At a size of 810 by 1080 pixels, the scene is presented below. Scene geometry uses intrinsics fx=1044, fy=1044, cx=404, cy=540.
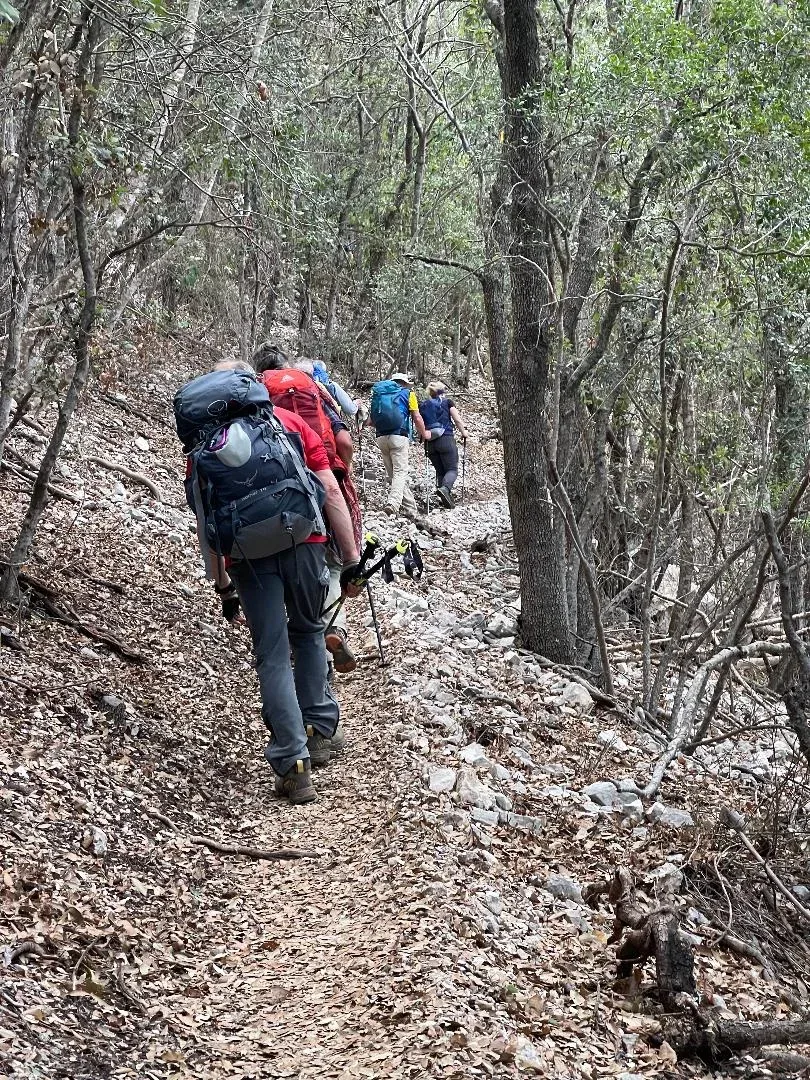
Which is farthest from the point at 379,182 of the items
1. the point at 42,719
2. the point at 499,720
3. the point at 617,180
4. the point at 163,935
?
the point at 163,935

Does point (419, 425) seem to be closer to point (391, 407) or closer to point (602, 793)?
point (391, 407)

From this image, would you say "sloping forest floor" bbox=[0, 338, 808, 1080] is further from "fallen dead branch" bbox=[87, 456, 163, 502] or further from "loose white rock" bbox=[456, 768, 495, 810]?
"fallen dead branch" bbox=[87, 456, 163, 502]

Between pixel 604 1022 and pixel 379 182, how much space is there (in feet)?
63.5

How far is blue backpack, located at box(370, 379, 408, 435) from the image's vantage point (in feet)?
46.0

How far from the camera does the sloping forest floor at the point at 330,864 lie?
11.5ft

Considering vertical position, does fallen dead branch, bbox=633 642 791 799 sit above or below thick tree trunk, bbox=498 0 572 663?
below

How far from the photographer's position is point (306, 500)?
5.37 meters

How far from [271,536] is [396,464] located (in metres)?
9.17

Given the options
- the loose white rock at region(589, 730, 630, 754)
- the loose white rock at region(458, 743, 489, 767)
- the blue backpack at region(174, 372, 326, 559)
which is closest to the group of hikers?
the blue backpack at region(174, 372, 326, 559)

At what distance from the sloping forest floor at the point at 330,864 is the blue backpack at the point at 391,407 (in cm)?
593

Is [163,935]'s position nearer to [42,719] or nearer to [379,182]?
[42,719]

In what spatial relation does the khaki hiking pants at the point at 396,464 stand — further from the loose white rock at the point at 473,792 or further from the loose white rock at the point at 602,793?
the loose white rock at the point at 473,792

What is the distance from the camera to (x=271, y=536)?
5.32 metres

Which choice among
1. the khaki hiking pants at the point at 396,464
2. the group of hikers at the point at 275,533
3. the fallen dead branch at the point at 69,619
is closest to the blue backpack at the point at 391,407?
the khaki hiking pants at the point at 396,464
